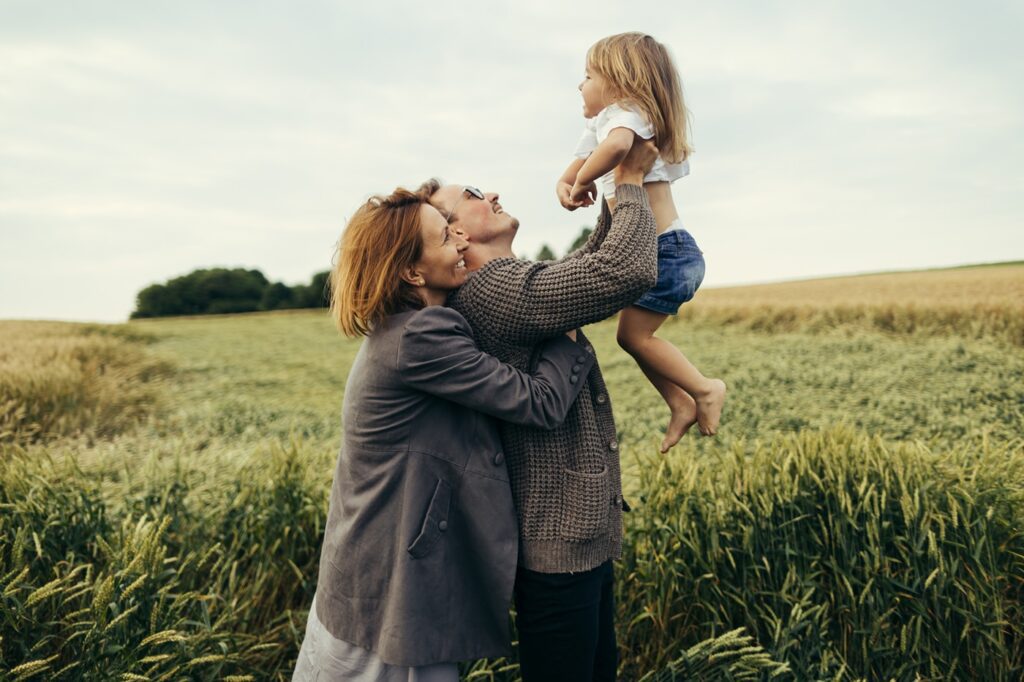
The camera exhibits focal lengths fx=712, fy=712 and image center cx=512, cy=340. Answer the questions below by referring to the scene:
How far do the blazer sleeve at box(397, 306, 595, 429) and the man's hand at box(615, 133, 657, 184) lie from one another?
0.62 m

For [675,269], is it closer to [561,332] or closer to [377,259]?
[561,332]

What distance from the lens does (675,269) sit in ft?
7.64

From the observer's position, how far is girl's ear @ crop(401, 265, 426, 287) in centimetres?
189

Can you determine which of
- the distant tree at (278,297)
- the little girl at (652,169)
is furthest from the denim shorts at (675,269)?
the distant tree at (278,297)

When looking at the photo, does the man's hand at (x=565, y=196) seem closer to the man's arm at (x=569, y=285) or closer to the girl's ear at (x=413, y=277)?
the man's arm at (x=569, y=285)

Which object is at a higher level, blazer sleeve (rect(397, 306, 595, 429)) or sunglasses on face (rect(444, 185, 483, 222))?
sunglasses on face (rect(444, 185, 483, 222))

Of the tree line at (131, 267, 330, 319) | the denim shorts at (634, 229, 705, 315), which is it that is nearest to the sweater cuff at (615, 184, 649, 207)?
the denim shorts at (634, 229, 705, 315)

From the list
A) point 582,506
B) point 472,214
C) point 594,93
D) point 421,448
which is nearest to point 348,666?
point 421,448

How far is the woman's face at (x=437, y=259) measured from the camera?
1876mm

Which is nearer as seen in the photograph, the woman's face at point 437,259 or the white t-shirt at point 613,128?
the woman's face at point 437,259

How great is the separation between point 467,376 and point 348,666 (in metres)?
0.97

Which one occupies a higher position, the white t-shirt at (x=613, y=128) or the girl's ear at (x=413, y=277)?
the white t-shirt at (x=613, y=128)

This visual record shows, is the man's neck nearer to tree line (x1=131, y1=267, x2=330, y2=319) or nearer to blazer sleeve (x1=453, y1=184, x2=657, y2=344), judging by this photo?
blazer sleeve (x1=453, y1=184, x2=657, y2=344)

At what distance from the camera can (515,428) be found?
2012mm
